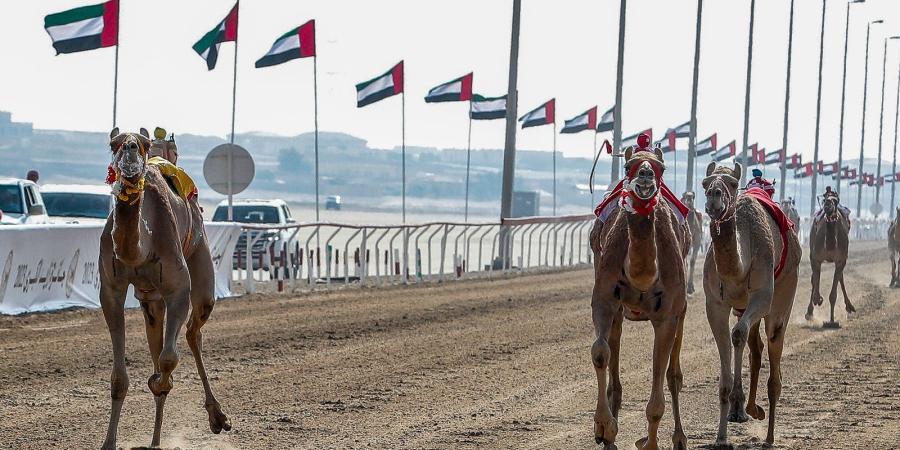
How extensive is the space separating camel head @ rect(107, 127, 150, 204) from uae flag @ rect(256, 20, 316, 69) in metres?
25.6

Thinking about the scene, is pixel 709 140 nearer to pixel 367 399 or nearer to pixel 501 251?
pixel 501 251

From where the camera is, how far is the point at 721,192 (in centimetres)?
986

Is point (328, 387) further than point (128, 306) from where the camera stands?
No

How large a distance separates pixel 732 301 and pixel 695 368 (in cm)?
395

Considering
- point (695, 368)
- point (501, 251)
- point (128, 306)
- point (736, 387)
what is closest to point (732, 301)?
point (736, 387)

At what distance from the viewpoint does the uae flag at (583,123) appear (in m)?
51.3

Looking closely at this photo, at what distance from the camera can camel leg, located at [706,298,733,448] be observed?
392 inches

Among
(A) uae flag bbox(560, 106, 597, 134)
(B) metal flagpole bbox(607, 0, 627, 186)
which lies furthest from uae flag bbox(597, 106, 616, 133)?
(B) metal flagpole bbox(607, 0, 627, 186)

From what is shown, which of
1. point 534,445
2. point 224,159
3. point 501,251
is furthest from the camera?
point 501,251

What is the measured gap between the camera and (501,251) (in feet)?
106

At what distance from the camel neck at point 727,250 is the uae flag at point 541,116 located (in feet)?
123

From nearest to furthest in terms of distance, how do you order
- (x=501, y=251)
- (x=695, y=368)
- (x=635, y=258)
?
(x=635, y=258), (x=695, y=368), (x=501, y=251)

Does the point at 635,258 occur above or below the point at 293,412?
above

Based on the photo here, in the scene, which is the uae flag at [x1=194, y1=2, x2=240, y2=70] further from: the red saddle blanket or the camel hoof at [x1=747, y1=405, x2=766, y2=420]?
the camel hoof at [x1=747, y1=405, x2=766, y2=420]
